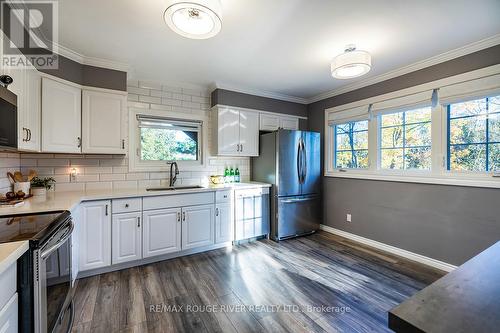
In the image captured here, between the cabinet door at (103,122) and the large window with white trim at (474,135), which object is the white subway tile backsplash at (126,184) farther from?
the large window with white trim at (474,135)

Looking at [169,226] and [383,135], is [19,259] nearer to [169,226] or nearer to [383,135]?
[169,226]

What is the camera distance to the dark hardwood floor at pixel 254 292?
1.76 metres

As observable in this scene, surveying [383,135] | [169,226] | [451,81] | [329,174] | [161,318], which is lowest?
[161,318]

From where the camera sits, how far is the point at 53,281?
4.44 ft

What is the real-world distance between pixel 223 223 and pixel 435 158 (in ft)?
9.36

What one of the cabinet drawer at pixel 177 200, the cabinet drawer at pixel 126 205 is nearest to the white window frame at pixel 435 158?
the cabinet drawer at pixel 177 200

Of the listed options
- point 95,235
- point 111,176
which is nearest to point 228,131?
point 111,176

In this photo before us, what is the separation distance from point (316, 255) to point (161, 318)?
2.02 m

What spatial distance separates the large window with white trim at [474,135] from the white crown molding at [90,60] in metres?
3.99

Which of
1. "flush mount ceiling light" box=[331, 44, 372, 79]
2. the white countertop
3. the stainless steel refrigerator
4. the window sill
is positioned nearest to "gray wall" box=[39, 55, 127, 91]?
the white countertop

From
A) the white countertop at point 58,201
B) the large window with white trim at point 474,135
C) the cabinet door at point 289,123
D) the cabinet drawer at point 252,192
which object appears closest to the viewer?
the white countertop at point 58,201

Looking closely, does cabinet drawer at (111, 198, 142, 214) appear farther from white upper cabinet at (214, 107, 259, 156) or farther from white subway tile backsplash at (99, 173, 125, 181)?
white upper cabinet at (214, 107, 259, 156)

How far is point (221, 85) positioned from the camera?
11.3ft

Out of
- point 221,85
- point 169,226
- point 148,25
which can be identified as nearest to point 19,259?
point 169,226
